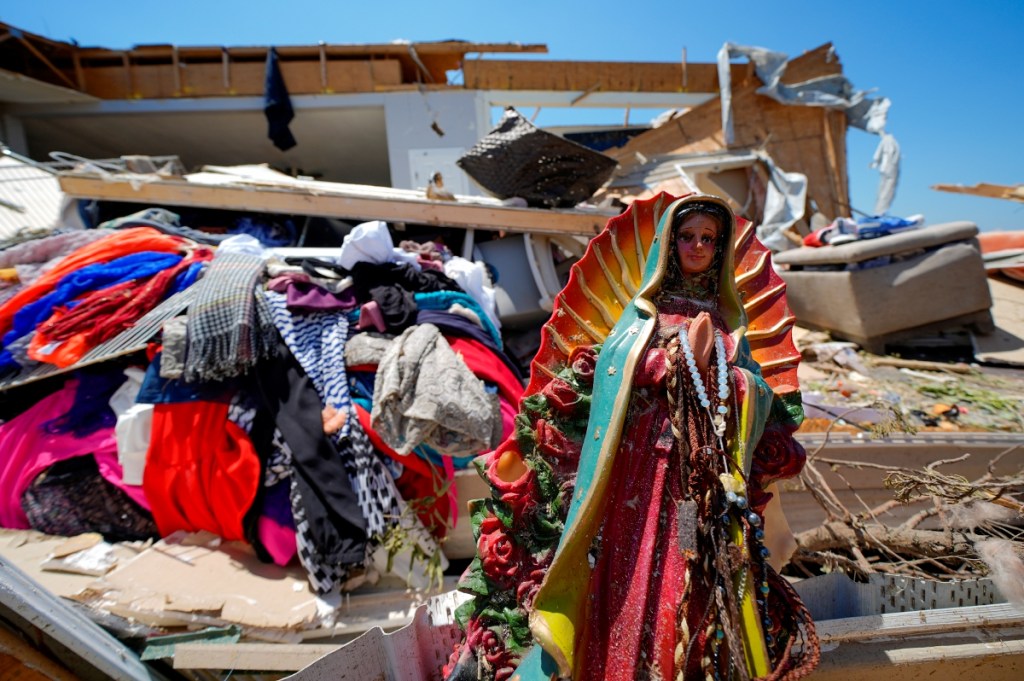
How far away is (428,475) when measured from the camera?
2.51m

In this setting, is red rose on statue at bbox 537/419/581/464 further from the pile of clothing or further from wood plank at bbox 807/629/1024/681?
wood plank at bbox 807/629/1024/681

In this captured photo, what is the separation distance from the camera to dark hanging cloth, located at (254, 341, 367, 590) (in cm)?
223

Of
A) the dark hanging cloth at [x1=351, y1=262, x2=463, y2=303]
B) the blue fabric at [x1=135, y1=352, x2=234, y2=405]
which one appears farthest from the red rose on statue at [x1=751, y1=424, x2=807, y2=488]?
the blue fabric at [x1=135, y1=352, x2=234, y2=405]

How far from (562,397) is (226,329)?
6.12ft

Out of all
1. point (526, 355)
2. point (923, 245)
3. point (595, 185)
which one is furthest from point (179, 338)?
point (923, 245)

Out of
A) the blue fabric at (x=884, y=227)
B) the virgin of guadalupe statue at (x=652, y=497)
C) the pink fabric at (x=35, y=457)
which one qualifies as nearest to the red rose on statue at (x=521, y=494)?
the virgin of guadalupe statue at (x=652, y=497)

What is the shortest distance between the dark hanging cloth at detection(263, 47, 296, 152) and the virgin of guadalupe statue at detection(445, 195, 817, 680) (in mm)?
6715

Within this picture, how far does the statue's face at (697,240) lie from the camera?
1.43 metres

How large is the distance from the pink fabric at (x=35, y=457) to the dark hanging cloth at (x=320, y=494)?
0.84m

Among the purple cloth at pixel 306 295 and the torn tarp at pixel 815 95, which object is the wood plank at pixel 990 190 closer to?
the torn tarp at pixel 815 95

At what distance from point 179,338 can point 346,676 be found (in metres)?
1.76

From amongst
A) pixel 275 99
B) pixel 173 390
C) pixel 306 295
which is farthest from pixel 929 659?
pixel 275 99

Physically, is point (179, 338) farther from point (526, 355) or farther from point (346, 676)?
point (526, 355)

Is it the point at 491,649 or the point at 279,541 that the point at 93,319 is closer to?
the point at 279,541
